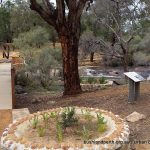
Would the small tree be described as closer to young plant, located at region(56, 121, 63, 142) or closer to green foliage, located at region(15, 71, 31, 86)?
young plant, located at region(56, 121, 63, 142)

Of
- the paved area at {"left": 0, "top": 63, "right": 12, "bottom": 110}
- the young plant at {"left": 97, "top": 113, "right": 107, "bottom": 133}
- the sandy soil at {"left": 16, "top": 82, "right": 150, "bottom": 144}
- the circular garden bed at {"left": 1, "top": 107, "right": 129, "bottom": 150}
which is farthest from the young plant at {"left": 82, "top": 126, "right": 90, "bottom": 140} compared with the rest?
the paved area at {"left": 0, "top": 63, "right": 12, "bottom": 110}

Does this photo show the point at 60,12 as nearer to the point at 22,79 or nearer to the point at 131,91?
the point at 131,91

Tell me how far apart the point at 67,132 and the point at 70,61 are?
455 centimetres

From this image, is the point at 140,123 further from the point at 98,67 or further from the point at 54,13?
the point at 98,67

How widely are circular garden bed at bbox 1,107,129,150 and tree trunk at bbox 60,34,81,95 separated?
3516 millimetres

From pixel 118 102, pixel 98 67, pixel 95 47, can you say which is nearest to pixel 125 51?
pixel 95 47

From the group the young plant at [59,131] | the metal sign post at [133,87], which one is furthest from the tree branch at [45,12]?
the young plant at [59,131]

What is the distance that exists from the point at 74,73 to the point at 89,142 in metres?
5.12

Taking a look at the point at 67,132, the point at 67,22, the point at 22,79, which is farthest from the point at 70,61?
the point at 22,79

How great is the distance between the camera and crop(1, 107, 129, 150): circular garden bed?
5.09 m

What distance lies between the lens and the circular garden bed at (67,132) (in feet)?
16.7

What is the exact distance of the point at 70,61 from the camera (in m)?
10.0

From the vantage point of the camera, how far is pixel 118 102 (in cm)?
806

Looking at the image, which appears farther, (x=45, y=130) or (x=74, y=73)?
(x=74, y=73)
